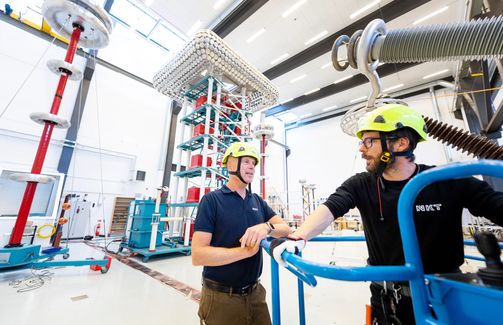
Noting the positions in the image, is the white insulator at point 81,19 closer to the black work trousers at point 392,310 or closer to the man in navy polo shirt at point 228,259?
the man in navy polo shirt at point 228,259

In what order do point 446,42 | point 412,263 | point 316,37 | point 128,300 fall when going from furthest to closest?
point 316,37 < point 128,300 < point 446,42 < point 412,263

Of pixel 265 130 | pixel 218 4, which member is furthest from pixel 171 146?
pixel 218 4

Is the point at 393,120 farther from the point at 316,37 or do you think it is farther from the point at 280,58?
the point at 280,58

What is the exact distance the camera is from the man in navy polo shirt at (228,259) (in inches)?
53.8

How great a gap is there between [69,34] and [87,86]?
17.3ft

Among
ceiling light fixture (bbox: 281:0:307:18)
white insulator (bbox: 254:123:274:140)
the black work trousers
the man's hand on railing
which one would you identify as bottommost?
the black work trousers

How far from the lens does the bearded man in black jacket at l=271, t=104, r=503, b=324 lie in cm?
104

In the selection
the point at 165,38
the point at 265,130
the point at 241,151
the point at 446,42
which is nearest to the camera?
the point at 446,42

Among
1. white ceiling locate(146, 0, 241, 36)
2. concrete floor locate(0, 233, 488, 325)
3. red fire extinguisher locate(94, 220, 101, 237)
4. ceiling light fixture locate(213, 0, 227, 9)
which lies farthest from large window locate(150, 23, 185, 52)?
concrete floor locate(0, 233, 488, 325)

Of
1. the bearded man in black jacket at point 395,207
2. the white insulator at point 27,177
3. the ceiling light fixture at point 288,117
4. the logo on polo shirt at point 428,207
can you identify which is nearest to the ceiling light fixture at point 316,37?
the ceiling light fixture at point 288,117

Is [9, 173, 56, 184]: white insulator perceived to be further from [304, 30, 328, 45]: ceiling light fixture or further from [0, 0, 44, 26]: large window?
[304, 30, 328, 45]: ceiling light fixture

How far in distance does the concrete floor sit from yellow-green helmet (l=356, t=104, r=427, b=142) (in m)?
2.21

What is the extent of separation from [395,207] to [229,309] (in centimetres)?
132

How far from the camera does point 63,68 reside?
11.7 feet
